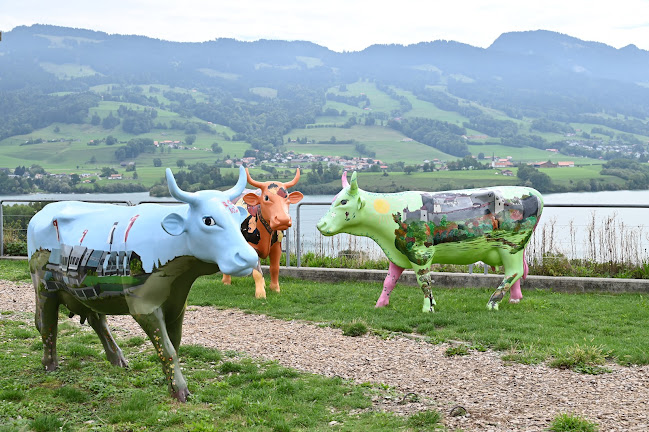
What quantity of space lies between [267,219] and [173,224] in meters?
5.20

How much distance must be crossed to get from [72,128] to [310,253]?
6476 centimetres

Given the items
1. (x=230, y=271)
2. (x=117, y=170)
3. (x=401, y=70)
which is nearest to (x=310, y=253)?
(x=230, y=271)

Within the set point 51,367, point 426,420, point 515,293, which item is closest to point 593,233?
point 515,293

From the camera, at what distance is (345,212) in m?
9.07

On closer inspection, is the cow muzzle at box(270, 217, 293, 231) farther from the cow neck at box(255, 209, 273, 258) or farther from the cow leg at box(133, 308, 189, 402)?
the cow leg at box(133, 308, 189, 402)

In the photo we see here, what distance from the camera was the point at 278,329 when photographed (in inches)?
326

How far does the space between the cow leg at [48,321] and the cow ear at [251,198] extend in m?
4.29

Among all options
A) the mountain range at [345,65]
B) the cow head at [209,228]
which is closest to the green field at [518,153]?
the mountain range at [345,65]

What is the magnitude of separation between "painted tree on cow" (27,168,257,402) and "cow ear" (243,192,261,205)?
4.30m

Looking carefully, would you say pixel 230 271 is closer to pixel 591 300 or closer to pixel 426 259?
pixel 426 259

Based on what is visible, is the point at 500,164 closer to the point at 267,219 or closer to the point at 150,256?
the point at 267,219

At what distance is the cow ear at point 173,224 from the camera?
5.09 meters

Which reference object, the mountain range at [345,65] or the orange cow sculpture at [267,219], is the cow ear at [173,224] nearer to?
the orange cow sculpture at [267,219]

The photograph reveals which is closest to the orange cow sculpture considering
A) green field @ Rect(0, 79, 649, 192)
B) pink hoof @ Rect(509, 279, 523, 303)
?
pink hoof @ Rect(509, 279, 523, 303)
